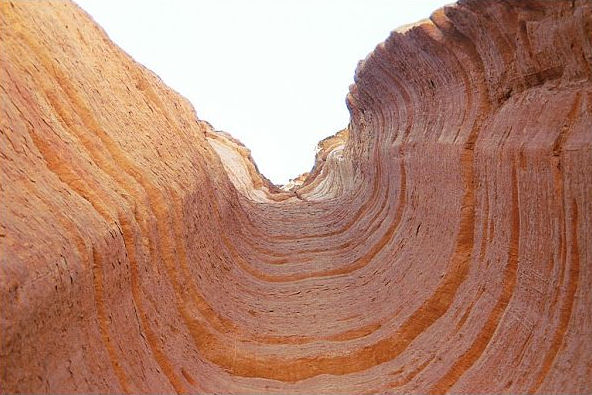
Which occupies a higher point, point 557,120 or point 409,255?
point 557,120

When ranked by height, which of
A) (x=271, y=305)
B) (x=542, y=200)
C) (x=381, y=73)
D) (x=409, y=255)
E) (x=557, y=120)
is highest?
(x=381, y=73)

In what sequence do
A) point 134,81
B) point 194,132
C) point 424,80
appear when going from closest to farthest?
point 134,81 → point 424,80 → point 194,132

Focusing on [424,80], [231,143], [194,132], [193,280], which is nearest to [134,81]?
[194,132]

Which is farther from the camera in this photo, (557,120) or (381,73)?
(381,73)

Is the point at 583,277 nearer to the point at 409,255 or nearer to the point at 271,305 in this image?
the point at 409,255

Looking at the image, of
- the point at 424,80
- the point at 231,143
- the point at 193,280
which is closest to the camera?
the point at 193,280

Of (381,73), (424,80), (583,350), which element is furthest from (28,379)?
(381,73)
